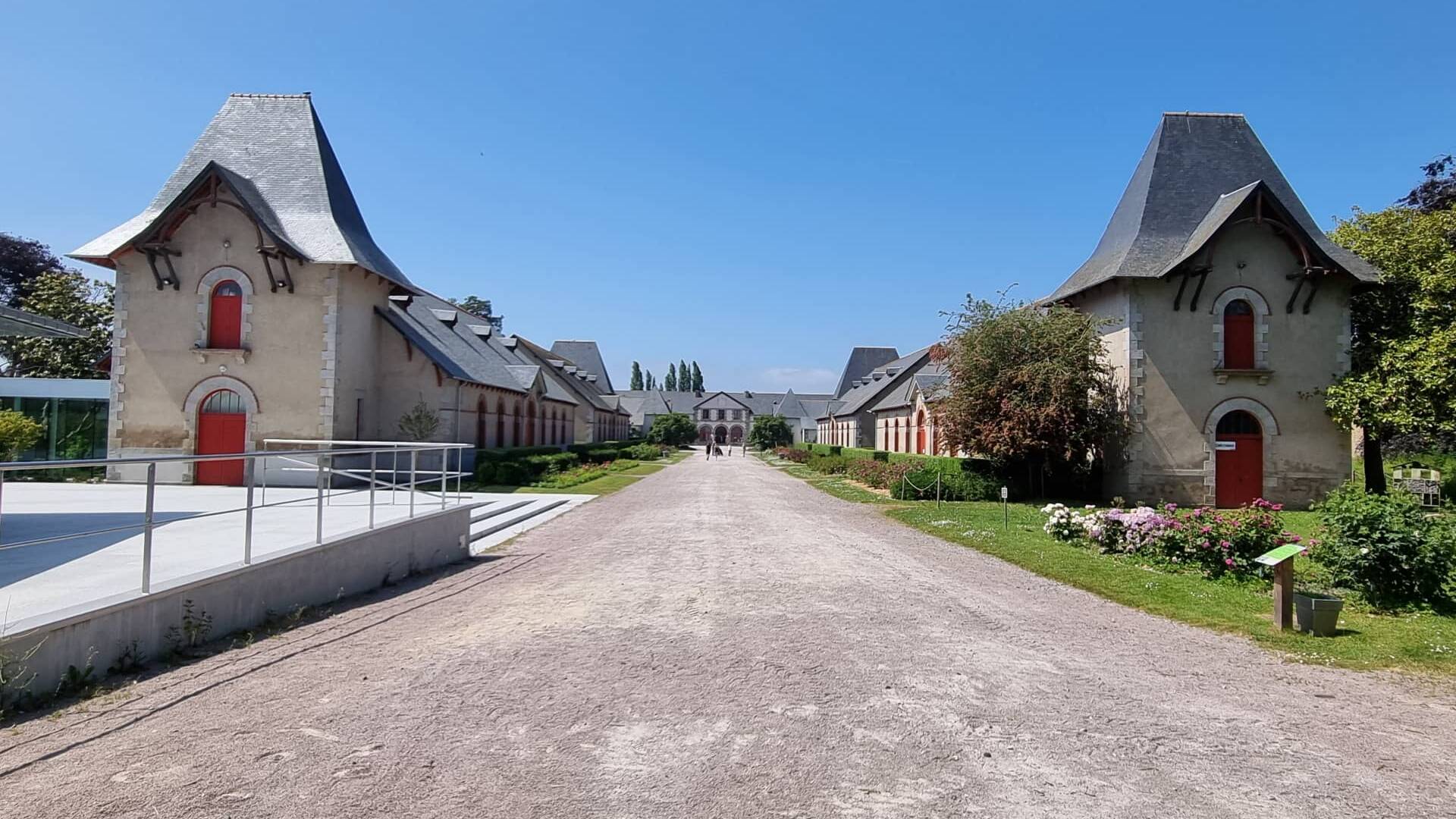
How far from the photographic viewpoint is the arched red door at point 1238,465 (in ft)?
67.1

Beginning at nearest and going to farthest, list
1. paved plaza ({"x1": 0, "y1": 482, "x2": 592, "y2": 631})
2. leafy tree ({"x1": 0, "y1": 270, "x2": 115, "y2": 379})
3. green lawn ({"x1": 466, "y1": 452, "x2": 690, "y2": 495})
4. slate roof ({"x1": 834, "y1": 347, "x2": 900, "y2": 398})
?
paved plaza ({"x1": 0, "y1": 482, "x2": 592, "y2": 631}) < green lawn ({"x1": 466, "y1": 452, "x2": 690, "y2": 495}) < leafy tree ({"x1": 0, "y1": 270, "x2": 115, "y2": 379}) < slate roof ({"x1": 834, "y1": 347, "x2": 900, "y2": 398})

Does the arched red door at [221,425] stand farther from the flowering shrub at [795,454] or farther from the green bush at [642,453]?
the flowering shrub at [795,454]

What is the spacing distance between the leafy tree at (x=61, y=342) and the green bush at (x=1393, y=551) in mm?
42541

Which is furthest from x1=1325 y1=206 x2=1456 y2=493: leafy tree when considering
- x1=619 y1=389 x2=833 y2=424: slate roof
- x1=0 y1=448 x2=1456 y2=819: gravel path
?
x1=619 y1=389 x2=833 y2=424: slate roof

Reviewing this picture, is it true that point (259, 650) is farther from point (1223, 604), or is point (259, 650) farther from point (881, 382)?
point (881, 382)

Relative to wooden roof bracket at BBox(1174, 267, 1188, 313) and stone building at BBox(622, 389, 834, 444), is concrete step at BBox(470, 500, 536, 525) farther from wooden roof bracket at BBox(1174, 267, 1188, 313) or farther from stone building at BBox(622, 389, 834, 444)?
stone building at BBox(622, 389, 834, 444)

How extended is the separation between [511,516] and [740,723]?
12.7 m

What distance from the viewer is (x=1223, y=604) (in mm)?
8523

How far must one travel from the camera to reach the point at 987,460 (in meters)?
22.6

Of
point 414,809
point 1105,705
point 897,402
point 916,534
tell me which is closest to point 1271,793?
point 1105,705

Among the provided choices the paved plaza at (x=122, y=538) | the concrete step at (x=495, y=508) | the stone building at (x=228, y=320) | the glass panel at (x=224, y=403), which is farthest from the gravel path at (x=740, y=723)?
the glass panel at (x=224, y=403)

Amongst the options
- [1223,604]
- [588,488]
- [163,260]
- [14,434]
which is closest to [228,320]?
[163,260]

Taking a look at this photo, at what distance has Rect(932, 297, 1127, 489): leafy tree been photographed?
20219 mm

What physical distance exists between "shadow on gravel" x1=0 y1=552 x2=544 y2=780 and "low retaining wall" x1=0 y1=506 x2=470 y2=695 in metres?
0.17
